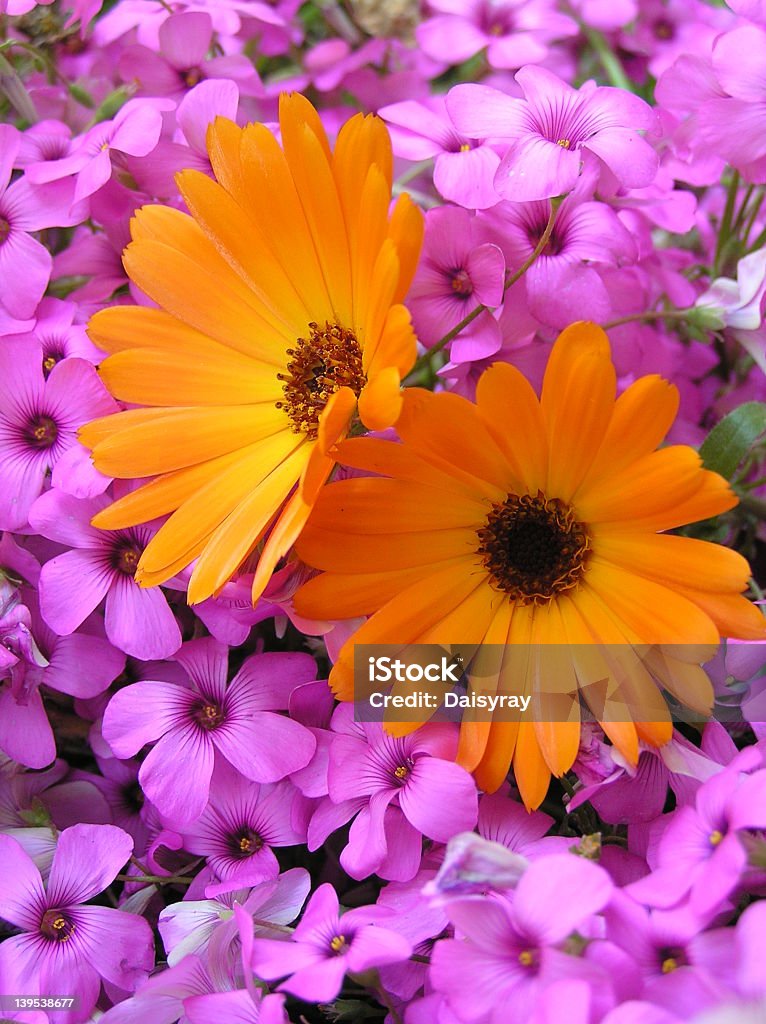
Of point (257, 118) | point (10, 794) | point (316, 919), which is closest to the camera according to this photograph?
point (316, 919)

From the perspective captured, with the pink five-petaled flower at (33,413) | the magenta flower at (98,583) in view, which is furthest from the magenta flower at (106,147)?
the magenta flower at (98,583)

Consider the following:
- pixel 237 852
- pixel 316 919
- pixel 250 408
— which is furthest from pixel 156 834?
pixel 250 408

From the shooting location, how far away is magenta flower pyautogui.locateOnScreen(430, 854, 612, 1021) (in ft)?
1.46

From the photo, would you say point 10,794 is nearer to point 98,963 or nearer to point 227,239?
point 98,963

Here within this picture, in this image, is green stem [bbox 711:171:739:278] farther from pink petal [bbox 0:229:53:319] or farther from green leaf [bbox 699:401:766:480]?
pink petal [bbox 0:229:53:319]

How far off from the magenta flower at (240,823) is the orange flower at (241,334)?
16 centimetres

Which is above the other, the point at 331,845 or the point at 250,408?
the point at 250,408

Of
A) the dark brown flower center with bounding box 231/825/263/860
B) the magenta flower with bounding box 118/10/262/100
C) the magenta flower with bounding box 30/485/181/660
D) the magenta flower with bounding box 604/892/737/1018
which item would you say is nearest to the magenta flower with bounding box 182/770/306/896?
the dark brown flower center with bounding box 231/825/263/860

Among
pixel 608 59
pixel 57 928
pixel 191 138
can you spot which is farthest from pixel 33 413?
pixel 608 59

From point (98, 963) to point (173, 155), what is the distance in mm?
542

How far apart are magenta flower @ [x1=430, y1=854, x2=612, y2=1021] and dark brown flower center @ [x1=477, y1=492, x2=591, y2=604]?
19 cm

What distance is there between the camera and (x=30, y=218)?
2.35 feet

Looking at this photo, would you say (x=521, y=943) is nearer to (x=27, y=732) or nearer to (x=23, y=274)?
(x=27, y=732)

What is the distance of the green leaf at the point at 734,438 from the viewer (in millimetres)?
644
